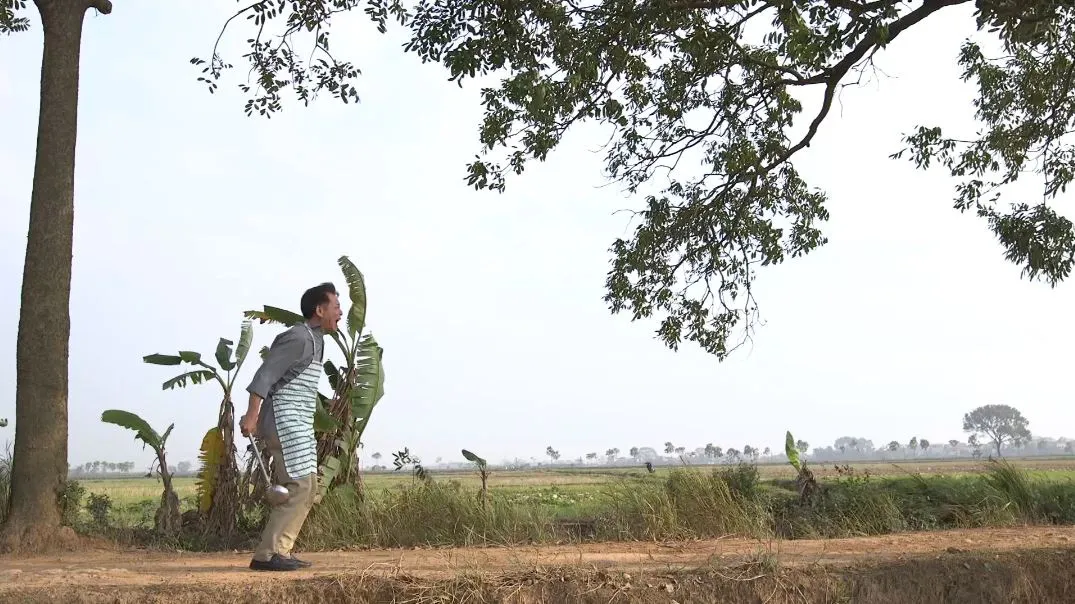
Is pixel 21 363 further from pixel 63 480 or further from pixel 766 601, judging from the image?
pixel 766 601

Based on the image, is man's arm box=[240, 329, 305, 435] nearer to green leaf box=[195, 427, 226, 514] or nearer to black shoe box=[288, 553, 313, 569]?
black shoe box=[288, 553, 313, 569]

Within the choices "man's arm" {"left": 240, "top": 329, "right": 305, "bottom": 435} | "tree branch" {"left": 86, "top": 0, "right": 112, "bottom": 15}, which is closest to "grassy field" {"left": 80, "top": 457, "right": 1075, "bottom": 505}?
"man's arm" {"left": 240, "top": 329, "right": 305, "bottom": 435}

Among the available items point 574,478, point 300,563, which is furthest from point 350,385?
point 574,478

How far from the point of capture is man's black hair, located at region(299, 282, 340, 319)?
6.99m

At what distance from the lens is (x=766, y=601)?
264 inches

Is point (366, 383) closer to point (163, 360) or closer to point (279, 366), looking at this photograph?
point (163, 360)

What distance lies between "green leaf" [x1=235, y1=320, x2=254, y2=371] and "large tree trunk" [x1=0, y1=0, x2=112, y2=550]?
1838 mm

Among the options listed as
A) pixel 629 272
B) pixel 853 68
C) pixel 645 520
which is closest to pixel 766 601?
pixel 645 520

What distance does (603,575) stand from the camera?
A: 6.71 metres

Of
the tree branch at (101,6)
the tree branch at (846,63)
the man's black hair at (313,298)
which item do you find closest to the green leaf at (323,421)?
the man's black hair at (313,298)

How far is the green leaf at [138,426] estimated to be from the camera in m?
10.7

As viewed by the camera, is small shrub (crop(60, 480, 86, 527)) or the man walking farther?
small shrub (crop(60, 480, 86, 527))

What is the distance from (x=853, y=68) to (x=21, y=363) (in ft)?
35.5

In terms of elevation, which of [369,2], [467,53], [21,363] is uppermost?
[369,2]
